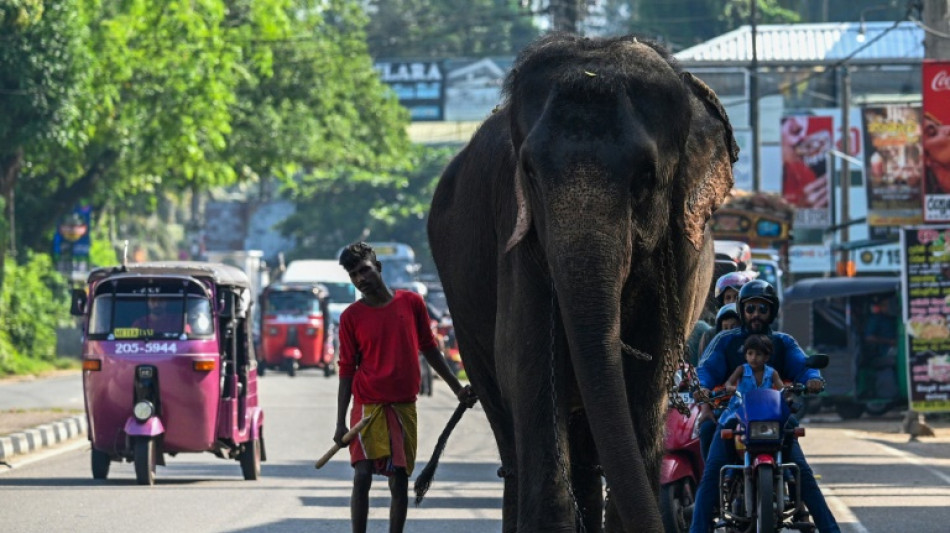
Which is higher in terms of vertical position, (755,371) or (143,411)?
(755,371)

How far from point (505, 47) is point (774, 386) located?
7846cm

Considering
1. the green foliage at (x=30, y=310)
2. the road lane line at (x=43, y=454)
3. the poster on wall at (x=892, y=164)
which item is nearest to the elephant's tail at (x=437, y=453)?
the road lane line at (x=43, y=454)

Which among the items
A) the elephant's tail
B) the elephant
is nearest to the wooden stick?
the elephant's tail

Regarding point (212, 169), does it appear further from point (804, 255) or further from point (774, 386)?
point (774, 386)

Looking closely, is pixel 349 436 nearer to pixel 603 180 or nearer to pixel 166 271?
pixel 603 180

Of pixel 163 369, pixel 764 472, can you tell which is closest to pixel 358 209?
pixel 163 369

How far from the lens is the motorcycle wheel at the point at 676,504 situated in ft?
34.8

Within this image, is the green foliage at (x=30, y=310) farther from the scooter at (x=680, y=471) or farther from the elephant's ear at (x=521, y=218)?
the elephant's ear at (x=521, y=218)

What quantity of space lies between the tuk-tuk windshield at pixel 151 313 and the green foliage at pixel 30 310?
849 inches

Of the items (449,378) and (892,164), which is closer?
(449,378)

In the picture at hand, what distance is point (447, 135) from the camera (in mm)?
88875

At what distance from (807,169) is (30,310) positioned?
18609 mm

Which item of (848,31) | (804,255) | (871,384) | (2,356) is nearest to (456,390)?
(871,384)

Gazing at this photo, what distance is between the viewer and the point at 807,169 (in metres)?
46.8
